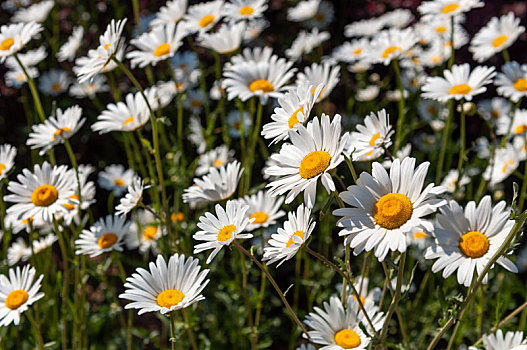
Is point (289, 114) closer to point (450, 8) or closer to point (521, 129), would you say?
point (450, 8)

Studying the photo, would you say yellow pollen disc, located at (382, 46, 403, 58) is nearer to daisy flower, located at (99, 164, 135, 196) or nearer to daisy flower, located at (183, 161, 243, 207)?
daisy flower, located at (183, 161, 243, 207)

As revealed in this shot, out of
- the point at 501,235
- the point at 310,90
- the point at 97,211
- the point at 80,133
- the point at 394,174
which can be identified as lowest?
the point at 97,211

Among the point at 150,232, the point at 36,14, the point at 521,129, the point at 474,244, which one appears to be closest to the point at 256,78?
the point at 150,232

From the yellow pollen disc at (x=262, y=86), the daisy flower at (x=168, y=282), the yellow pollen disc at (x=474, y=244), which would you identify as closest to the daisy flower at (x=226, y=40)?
the yellow pollen disc at (x=262, y=86)

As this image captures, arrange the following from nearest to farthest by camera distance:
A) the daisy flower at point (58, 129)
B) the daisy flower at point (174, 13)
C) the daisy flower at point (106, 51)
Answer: the daisy flower at point (106, 51) → the daisy flower at point (58, 129) → the daisy flower at point (174, 13)

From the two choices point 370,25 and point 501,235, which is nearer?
point 501,235

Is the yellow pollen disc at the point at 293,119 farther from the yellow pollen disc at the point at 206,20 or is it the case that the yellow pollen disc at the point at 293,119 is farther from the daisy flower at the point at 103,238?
the yellow pollen disc at the point at 206,20

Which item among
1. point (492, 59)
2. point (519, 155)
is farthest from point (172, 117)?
point (492, 59)

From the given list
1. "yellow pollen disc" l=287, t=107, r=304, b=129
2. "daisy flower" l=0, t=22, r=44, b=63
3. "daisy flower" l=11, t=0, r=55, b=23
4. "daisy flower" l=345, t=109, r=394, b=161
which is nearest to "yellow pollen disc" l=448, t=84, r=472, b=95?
"daisy flower" l=345, t=109, r=394, b=161

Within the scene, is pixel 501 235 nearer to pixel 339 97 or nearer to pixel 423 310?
pixel 423 310
